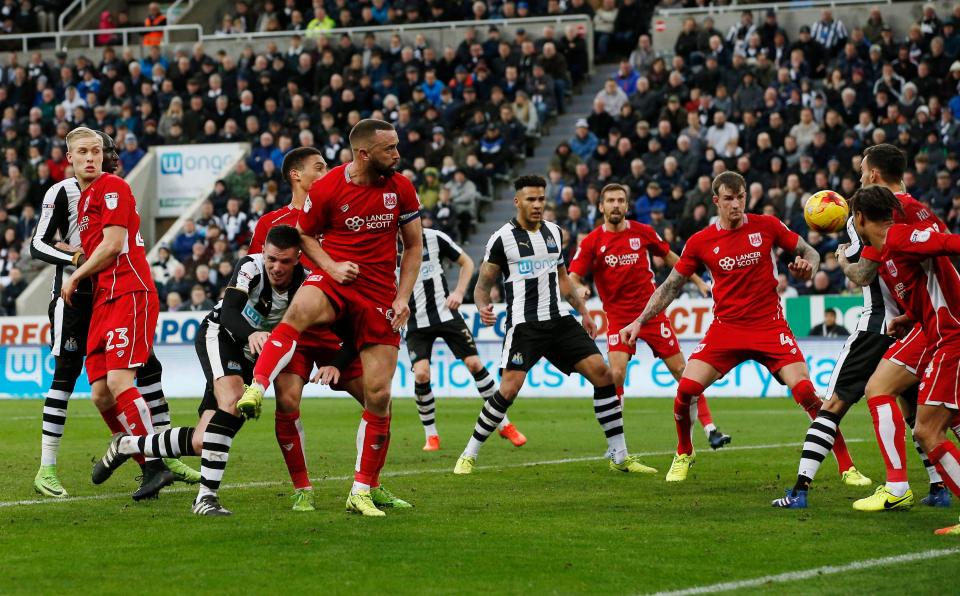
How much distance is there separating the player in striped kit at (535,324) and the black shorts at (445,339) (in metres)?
2.40

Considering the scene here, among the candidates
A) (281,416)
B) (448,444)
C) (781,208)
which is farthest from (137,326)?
(781,208)

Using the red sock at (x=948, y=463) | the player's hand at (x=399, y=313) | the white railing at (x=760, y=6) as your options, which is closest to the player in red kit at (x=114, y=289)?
the player's hand at (x=399, y=313)

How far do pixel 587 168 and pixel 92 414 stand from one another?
11.4 m

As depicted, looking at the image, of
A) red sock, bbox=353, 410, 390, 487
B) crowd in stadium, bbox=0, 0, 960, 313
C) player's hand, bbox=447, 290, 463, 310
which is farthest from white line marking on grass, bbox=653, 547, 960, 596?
crowd in stadium, bbox=0, 0, 960, 313

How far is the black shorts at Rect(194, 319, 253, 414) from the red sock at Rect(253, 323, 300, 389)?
73 centimetres

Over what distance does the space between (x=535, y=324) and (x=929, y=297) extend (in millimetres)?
4288

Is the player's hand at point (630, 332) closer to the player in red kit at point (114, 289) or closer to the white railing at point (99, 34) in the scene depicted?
the player in red kit at point (114, 289)

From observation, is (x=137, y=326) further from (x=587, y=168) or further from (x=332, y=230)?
(x=587, y=168)

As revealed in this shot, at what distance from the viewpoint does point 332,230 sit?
886 centimetres

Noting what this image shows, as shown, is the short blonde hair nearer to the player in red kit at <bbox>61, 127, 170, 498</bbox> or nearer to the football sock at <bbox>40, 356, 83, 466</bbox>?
the player in red kit at <bbox>61, 127, 170, 498</bbox>

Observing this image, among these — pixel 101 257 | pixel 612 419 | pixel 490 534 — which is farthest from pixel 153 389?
pixel 612 419

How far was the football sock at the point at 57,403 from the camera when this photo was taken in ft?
33.7

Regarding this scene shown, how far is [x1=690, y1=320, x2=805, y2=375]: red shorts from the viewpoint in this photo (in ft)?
35.3

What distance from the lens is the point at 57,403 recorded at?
10453 millimetres
